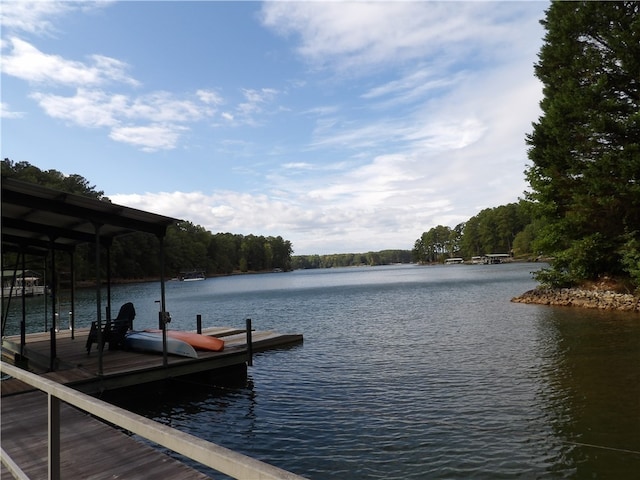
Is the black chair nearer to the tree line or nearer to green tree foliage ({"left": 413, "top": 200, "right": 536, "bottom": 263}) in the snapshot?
the tree line

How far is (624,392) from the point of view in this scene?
37.0 ft

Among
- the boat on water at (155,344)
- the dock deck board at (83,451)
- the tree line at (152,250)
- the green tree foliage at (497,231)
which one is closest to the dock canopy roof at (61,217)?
the boat on water at (155,344)

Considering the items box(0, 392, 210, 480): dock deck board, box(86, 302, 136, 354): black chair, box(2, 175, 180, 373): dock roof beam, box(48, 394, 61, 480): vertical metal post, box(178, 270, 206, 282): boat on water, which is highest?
box(2, 175, 180, 373): dock roof beam

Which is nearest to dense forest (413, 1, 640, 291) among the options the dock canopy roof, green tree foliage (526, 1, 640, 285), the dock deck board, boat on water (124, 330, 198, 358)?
green tree foliage (526, 1, 640, 285)

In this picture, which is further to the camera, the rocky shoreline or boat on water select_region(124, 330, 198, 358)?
the rocky shoreline

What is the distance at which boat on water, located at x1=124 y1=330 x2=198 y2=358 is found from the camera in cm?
1266

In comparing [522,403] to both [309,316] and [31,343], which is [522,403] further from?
[309,316]

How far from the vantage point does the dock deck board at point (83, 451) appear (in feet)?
17.3

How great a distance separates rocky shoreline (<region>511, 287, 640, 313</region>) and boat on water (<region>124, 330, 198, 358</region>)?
81.9 feet

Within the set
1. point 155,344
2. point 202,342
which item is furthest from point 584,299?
point 155,344

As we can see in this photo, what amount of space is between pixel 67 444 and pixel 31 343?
11840 millimetres

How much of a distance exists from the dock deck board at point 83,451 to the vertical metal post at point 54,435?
182 cm

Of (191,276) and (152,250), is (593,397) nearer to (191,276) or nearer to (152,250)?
(152,250)

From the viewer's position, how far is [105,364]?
11711mm
